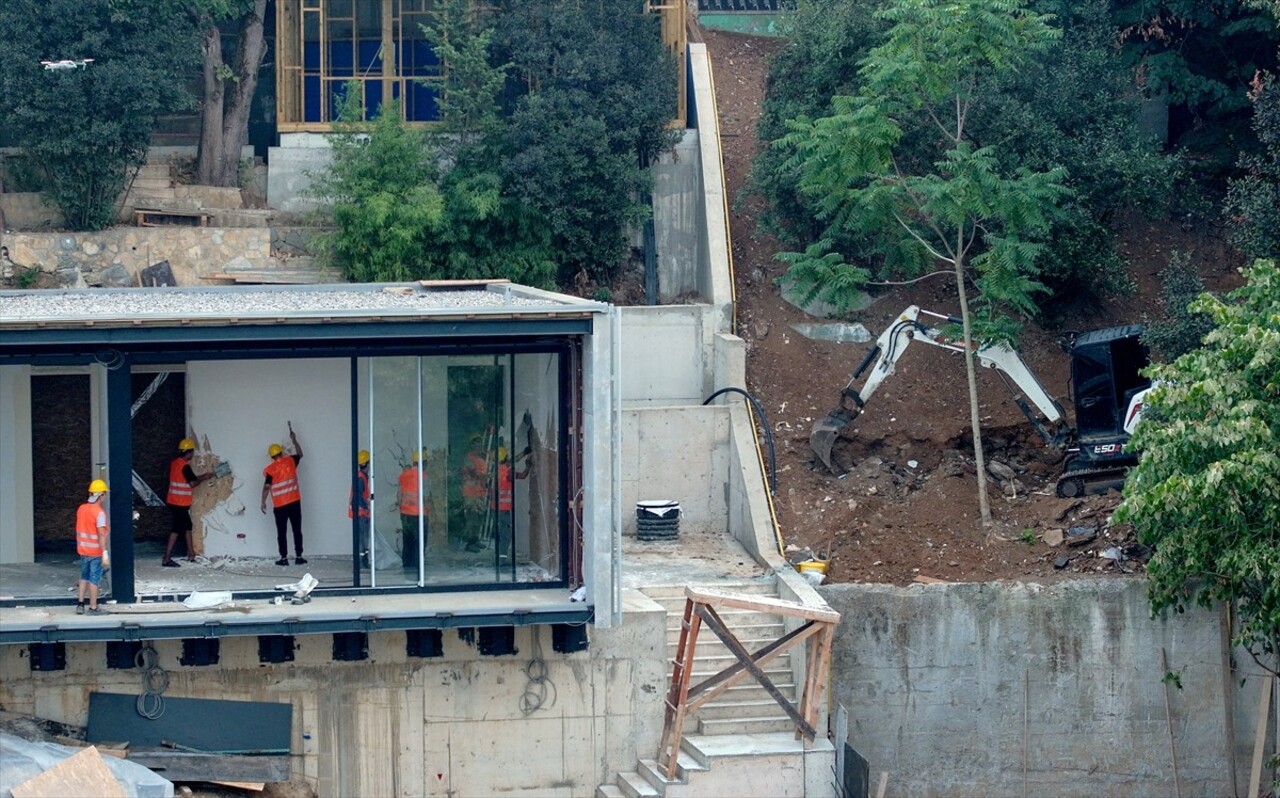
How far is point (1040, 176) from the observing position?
22250 millimetres

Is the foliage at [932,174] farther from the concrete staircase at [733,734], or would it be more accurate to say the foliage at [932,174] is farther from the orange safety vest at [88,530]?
the orange safety vest at [88,530]

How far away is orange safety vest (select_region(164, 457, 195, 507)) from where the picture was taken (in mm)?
18391

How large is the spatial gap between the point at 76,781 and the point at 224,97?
51.0 feet

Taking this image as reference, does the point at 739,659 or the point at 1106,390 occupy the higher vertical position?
the point at 1106,390

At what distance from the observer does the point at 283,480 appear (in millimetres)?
18391

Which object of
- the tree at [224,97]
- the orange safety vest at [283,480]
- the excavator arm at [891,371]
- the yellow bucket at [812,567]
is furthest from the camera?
the tree at [224,97]

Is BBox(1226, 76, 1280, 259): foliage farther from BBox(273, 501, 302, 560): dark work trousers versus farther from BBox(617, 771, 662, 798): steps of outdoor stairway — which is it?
BBox(273, 501, 302, 560): dark work trousers

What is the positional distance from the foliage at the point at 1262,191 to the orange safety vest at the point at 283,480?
13.2 metres

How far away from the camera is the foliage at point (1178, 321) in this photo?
21922 mm

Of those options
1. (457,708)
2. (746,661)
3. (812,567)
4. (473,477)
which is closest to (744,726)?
(746,661)

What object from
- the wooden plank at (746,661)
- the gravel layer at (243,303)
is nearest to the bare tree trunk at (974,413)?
the wooden plank at (746,661)

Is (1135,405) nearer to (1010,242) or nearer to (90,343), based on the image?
(1010,242)

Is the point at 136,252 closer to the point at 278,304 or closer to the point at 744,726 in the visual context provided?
the point at 278,304

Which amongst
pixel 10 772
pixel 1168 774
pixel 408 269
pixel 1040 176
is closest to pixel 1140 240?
pixel 1040 176
